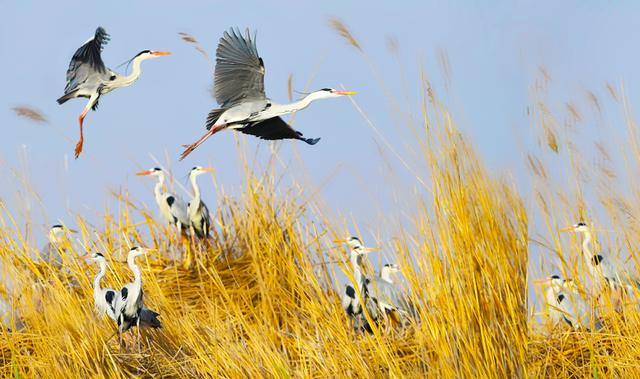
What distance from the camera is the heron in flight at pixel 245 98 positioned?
4.89 metres

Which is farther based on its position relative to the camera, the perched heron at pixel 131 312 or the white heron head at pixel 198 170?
the white heron head at pixel 198 170

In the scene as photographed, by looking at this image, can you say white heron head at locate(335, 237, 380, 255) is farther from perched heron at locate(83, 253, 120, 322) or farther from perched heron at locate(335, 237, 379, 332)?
perched heron at locate(83, 253, 120, 322)

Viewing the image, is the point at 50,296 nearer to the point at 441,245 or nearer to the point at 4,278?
the point at 4,278

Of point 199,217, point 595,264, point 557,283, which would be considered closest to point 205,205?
point 199,217

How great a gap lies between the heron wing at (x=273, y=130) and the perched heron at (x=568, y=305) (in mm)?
1644

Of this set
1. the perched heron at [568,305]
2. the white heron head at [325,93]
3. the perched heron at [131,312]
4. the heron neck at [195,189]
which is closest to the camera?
the perched heron at [568,305]

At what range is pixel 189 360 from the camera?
4.08m

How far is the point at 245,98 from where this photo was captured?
5.18m

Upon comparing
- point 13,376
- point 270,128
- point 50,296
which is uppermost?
point 270,128

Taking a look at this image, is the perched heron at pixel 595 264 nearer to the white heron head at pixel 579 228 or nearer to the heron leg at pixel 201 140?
the white heron head at pixel 579 228

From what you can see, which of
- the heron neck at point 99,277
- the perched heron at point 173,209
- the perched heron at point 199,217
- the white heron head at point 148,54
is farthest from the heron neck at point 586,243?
the white heron head at point 148,54

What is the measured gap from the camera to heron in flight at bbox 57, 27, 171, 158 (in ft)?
21.2

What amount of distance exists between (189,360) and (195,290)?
1844 mm

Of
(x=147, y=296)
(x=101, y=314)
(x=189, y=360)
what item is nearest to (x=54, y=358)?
(x=189, y=360)
